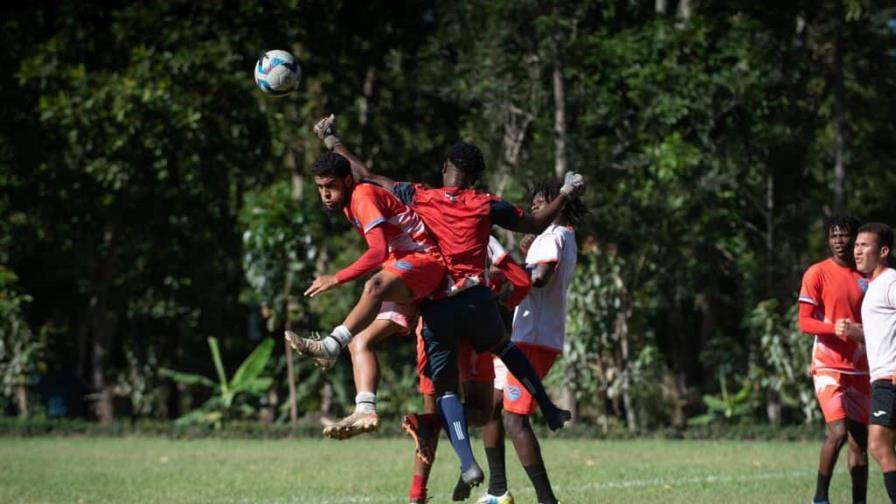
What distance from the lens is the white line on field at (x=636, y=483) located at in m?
10.1

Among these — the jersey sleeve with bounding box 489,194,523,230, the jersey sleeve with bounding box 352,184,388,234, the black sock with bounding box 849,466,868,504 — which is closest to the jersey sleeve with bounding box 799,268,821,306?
the black sock with bounding box 849,466,868,504

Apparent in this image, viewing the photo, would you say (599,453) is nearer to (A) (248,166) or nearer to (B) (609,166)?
(B) (609,166)

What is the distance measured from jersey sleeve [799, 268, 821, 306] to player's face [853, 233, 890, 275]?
1.72ft

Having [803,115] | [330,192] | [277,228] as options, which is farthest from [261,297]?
[330,192]

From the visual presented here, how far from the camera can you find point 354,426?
7.79m

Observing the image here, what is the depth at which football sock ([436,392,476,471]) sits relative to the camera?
809 centimetres

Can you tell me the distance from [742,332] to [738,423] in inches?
151

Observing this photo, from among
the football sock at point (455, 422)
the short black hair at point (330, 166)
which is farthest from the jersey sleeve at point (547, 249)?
the short black hair at point (330, 166)

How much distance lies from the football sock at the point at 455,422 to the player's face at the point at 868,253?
268 centimetres

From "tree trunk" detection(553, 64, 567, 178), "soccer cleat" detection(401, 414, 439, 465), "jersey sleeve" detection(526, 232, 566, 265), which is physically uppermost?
"tree trunk" detection(553, 64, 567, 178)

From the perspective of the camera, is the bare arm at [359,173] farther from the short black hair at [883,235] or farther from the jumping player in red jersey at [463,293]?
the short black hair at [883,235]

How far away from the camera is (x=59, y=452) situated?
15.8 meters

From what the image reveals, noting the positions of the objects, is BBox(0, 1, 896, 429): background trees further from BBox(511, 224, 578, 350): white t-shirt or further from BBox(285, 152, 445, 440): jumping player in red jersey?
BBox(285, 152, 445, 440): jumping player in red jersey

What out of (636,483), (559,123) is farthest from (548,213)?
(559,123)
